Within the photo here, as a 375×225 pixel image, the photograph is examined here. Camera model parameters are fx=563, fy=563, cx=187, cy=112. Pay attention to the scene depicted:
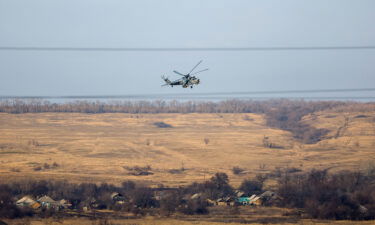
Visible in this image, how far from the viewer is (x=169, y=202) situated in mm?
78812

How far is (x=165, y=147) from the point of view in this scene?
154 meters

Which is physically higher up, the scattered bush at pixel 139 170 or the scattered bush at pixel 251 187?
the scattered bush at pixel 251 187

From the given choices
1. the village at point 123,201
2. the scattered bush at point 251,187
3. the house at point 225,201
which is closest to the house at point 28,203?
the village at point 123,201

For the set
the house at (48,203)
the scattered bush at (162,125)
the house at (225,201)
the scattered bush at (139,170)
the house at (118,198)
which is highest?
the scattered bush at (162,125)

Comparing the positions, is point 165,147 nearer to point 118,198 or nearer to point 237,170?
point 237,170

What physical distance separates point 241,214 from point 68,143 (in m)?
85.3

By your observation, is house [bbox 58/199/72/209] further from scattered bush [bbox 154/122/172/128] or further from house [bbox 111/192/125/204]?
scattered bush [bbox 154/122/172/128]

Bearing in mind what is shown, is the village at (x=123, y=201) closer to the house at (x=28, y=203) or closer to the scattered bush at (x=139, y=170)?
the house at (x=28, y=203)

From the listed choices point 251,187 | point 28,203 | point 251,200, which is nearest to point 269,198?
point 251,200

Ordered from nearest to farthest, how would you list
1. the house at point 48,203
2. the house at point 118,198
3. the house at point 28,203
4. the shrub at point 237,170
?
the house at point 48,203 → the house at point 28,203 → the house at point 118,198 → the shrub at point 237,170

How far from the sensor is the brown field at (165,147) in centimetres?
11900

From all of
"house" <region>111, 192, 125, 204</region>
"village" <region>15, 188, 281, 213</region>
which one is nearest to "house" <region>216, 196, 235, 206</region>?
"village" <region>15, 188, 281, 213</region>

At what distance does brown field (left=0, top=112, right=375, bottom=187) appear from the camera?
119 meters

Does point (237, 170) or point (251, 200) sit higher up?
point (251, 200)
